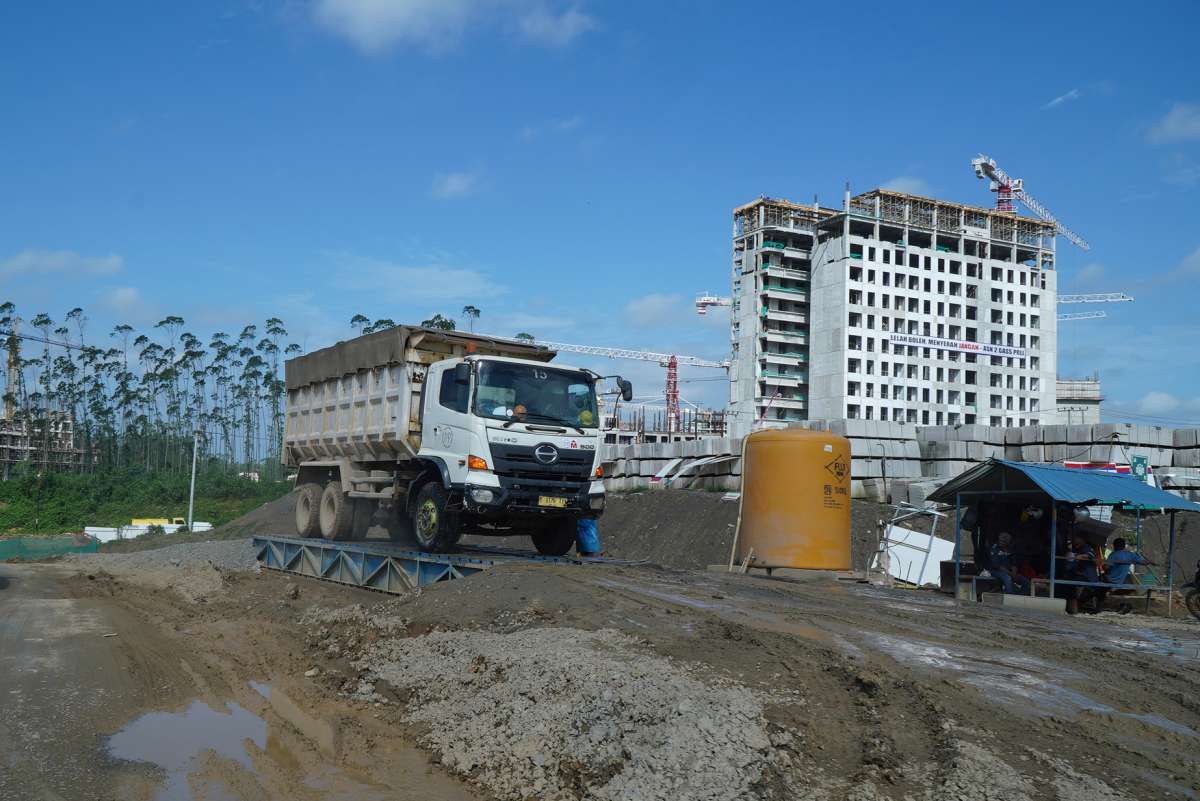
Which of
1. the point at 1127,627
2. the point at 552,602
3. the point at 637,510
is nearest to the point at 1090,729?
the point at 552,602

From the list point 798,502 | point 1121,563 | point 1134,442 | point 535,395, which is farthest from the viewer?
point 1134,442

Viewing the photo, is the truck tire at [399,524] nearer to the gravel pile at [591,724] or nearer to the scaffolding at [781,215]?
the gravel pile at [591,724]

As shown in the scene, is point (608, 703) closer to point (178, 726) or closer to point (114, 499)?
point (178, 726)

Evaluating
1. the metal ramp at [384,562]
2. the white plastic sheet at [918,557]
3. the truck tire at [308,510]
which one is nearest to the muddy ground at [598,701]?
the metal ramp at [384,562]

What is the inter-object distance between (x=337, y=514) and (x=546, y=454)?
18.1 ft

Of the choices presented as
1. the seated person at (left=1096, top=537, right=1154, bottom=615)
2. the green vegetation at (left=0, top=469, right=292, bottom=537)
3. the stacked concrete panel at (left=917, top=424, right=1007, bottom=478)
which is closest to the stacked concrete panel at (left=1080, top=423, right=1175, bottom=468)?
the stacked concrete panel at (left=917, top=424, right=1007, bottom=478)

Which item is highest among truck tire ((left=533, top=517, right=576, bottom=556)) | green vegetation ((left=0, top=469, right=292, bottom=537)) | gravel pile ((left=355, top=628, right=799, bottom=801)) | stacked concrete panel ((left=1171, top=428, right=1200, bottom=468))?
stacked concrete panel ((left=1171, top=428, right=1200, bottom=468))

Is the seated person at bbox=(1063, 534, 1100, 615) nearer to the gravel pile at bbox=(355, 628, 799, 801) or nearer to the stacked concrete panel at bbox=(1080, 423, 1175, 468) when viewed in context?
the gravel pile at bbox=(355, 628, 799, 801)

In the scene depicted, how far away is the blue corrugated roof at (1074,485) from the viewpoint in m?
14.8

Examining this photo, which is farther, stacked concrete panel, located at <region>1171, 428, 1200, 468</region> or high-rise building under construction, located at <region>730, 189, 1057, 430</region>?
high-rise building under construction, located at <region>730, 189, 1057, 430</region>

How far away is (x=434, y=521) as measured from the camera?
13.6 metres

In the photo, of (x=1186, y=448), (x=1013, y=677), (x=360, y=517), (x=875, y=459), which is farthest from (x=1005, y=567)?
(x=1186, y=448)

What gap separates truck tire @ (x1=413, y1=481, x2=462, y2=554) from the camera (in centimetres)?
1339

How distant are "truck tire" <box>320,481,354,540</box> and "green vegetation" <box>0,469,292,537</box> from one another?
50.6m
